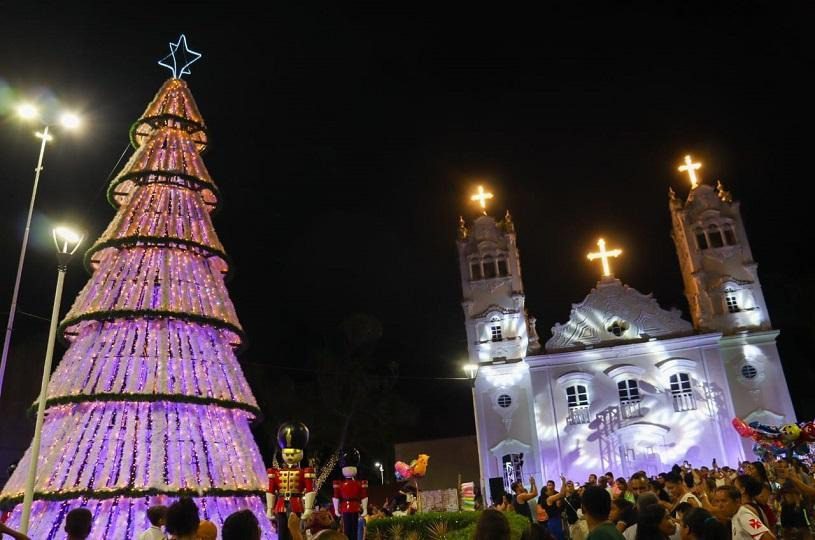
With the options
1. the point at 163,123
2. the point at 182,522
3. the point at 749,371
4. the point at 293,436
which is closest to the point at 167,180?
the point at 163,123

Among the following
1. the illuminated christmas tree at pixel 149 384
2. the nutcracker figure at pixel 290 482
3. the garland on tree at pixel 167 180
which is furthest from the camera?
the garland on tree at pixel 167 180

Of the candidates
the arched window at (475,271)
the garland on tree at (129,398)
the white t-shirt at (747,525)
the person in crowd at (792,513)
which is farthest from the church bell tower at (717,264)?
the white t-shirt at (747,525)

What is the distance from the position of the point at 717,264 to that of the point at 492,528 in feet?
97.8

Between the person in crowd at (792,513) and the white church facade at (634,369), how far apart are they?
2081 cm

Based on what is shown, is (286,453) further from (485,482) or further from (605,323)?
(605,323)

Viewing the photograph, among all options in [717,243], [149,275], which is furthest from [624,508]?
[717,243]

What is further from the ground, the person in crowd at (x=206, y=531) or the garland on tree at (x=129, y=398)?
the garland on tree at (x=129, y=398)

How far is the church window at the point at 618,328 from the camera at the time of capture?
30297 mm

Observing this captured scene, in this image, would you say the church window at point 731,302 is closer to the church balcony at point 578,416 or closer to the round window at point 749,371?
the round window at point 749,371

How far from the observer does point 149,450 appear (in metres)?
11.5

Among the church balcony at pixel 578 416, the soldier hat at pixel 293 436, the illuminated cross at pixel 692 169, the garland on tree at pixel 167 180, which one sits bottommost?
the soldier hat at pixel 293 436

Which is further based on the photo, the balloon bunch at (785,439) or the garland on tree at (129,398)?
the balloon bunch at (785,439)

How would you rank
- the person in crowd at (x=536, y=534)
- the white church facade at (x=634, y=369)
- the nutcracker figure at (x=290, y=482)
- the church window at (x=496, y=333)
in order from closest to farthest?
the person in crowd at (x=536, y=534) < the nutcracker figure at (x=290, y=482) < the white church facade at (x=634, y=369) < the church window at (x=496, y=333)

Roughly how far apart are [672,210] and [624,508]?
92.4ft
